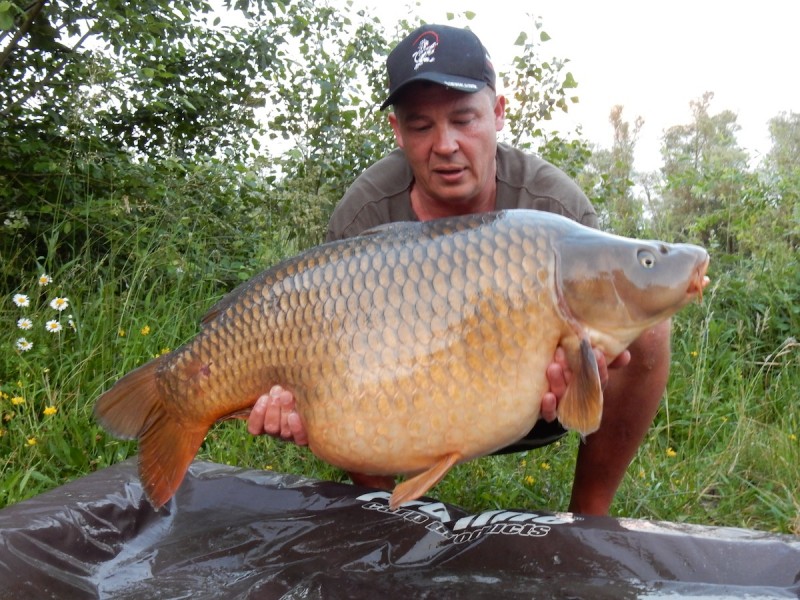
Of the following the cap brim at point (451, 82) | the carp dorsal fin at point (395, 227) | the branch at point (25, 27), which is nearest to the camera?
the carp dorsal fin at point (395, 227)

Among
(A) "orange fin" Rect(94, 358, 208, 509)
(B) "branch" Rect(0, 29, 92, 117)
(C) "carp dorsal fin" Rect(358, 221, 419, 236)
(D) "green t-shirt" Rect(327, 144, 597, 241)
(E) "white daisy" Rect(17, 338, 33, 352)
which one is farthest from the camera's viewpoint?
(B) "branch" Rect(0, 29, 92, 117)

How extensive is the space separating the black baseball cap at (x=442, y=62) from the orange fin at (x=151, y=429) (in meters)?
→ 0.83

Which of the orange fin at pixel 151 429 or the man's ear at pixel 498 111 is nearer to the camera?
the orange fin at pixel 151 429

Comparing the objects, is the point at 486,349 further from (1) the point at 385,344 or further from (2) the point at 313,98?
(2) the point at 313,98

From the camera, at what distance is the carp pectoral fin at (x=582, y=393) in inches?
47.7

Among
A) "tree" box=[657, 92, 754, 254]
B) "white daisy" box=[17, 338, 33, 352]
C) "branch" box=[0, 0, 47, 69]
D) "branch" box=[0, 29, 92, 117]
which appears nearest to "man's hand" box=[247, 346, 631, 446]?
"white daisy" box=[17, 338, 33, 352]

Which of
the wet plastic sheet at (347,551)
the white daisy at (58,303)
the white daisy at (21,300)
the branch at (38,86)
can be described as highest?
the branch at (38,86)

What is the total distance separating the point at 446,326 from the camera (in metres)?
1.23

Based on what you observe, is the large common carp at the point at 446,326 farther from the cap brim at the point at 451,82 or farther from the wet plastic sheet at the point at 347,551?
the cap brim at the point at 451,82

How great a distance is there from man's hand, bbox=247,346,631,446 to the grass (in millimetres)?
606

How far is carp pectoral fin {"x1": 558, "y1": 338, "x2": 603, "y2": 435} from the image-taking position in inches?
47.7

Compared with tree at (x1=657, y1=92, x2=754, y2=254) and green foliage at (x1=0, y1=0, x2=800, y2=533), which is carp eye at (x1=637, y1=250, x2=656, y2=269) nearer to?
green foliage at (x1=0, y1=0, x2=800, y2=533)

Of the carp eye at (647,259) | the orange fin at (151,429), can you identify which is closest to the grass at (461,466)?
the orange fin at (151,429)

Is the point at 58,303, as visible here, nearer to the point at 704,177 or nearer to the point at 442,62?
the point at 442,62
